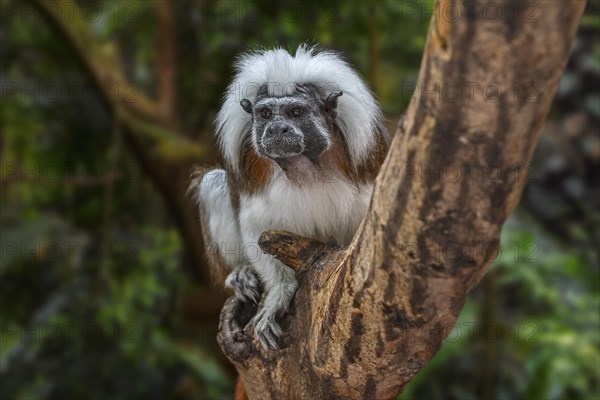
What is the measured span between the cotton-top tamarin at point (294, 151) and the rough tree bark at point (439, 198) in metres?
0.47

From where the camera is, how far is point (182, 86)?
602cm

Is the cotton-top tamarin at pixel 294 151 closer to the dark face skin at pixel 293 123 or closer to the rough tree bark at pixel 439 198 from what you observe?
the dark face skin at pixel 293 123

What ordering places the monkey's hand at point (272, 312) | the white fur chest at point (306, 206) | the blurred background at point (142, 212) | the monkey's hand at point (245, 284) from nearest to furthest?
1. the monkey's hand at point (272, 312)
2. the white fur chest at point (306, 206)
3. the monkey's hand at point (245, 284)
4. the blurred background at point (142, 212)

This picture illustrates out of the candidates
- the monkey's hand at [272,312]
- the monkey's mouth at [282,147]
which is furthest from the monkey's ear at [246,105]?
the monkey's hand at [272,312]

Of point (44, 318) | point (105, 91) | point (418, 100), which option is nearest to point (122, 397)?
point (44, 318)

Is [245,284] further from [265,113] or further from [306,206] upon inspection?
[265,113]

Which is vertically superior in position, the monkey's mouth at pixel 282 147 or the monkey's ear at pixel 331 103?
the monkey's ear at pixel 331 103

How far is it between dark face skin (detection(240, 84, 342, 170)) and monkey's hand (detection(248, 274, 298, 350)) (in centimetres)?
50

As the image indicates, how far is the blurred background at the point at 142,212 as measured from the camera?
16.1 feet

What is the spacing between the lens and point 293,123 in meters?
2.92

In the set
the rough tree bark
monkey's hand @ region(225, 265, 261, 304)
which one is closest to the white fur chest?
monkey's hand @ region(225, 265, 261, 304)

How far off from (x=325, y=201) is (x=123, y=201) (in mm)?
3055

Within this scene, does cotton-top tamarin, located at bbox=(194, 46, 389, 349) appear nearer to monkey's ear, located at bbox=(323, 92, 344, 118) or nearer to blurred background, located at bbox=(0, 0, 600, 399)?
monkey's ear, located at bbox=(323, 92, 344, 118)

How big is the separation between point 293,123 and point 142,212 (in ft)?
11.0
